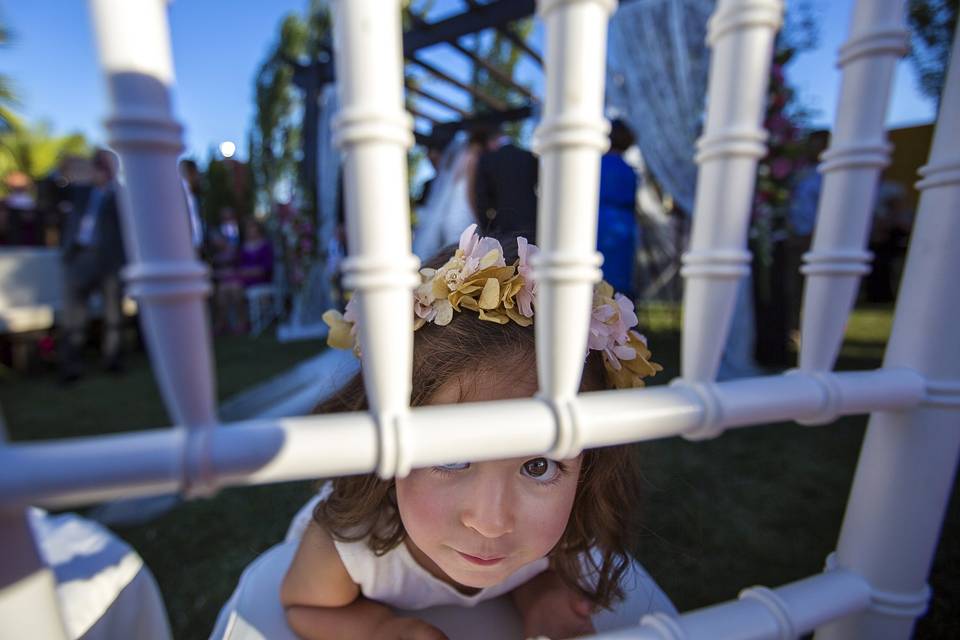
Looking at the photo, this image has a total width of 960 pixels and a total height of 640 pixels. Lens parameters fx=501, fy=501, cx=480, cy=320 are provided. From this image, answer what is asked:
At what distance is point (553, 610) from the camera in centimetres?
105

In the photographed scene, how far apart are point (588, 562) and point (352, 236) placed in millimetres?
1049

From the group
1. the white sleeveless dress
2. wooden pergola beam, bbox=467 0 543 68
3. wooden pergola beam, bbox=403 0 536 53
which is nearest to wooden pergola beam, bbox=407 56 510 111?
wooden pergola beam, bbox=403 0 536 53

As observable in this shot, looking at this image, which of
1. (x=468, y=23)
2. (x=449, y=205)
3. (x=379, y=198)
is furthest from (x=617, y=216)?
(x=379, y=198)

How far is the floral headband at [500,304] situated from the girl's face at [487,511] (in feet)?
0.73

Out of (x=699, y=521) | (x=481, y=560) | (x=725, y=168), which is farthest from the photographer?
(x=699, y=521)

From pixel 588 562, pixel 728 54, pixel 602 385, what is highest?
pixel 728 54

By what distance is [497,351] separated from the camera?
1.00 meters

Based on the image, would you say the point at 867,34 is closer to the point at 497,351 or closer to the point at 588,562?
the point at 497,351

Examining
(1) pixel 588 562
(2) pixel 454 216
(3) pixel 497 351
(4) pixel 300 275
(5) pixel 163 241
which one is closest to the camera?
(5) pixel 163 241

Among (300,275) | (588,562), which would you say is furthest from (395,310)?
(300,275)

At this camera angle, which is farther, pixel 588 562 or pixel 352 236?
pixel 588 562

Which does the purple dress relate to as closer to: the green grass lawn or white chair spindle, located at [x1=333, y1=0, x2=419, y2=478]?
→ the green grass lawn

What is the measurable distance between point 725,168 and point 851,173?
192 millimetres

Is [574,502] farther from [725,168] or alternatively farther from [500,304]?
[725,168]
